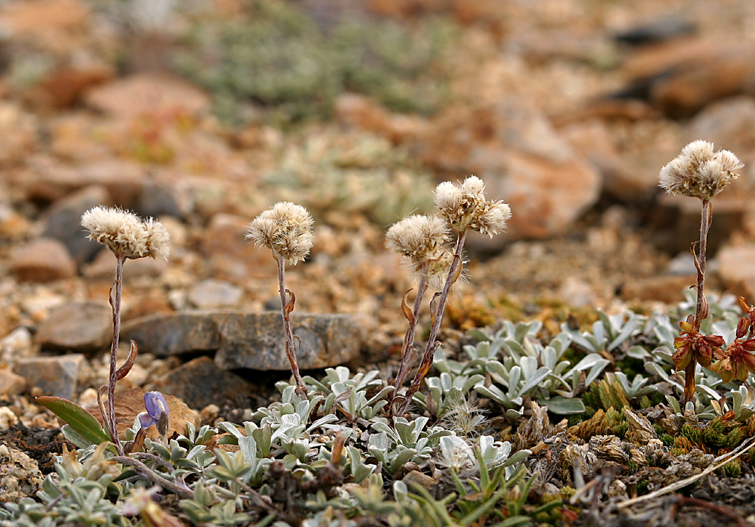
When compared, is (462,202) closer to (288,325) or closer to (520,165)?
(288,325)

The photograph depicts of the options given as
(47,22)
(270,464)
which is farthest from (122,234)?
(47,22)

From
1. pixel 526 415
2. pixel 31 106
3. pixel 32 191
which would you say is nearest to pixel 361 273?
pixel 526 415

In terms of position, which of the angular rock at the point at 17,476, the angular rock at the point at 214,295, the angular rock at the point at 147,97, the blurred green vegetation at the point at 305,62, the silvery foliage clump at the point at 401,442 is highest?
the blurred green vegetation at the point at 305,62

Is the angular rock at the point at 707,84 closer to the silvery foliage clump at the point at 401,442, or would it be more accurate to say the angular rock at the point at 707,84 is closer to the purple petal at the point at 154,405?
the silvery foliage clump at the point at 401,442

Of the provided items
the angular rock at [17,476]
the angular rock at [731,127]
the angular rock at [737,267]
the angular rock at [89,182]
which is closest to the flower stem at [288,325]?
the angular rock at [17,476]

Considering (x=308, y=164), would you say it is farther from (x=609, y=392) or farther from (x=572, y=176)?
(x=609, y=392)

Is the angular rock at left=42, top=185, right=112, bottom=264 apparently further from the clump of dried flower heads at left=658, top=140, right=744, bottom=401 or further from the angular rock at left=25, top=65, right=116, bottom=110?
the clump of dried flower heads at left=658, top=140, right=744, bottom=401
